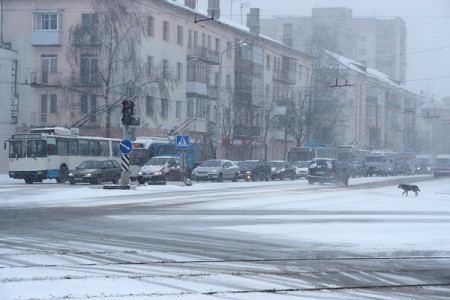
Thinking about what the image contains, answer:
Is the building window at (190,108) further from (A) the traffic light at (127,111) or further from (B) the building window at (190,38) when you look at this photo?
(A) the traffic light at (127,111)

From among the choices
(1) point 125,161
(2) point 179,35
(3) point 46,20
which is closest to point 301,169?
(2) point 179,35

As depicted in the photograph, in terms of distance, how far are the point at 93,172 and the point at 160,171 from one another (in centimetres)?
409

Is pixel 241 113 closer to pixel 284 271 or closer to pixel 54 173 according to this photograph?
pixel 54 173

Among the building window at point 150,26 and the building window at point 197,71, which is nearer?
the building window at point 150,26

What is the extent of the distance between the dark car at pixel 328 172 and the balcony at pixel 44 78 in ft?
75.7

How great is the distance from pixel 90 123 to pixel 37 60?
7.12m

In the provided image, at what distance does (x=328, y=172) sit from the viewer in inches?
2016

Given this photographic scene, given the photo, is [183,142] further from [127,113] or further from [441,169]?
[441,169]

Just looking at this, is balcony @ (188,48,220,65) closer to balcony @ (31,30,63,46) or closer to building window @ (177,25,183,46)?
building window @ (177,25,183,46)

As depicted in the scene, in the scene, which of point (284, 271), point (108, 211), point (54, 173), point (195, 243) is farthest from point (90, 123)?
point (284, 271)

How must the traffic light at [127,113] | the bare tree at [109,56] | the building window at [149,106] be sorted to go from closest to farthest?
the traffic light at [127,113], the bare tree at [109,56], the building window at [149,106]

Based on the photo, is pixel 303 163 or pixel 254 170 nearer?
pixel 254 170

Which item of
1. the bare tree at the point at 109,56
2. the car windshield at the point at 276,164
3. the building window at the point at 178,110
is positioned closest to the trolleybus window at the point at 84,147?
the bare tree at the point at 109,56

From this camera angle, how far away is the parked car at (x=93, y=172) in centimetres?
4409
